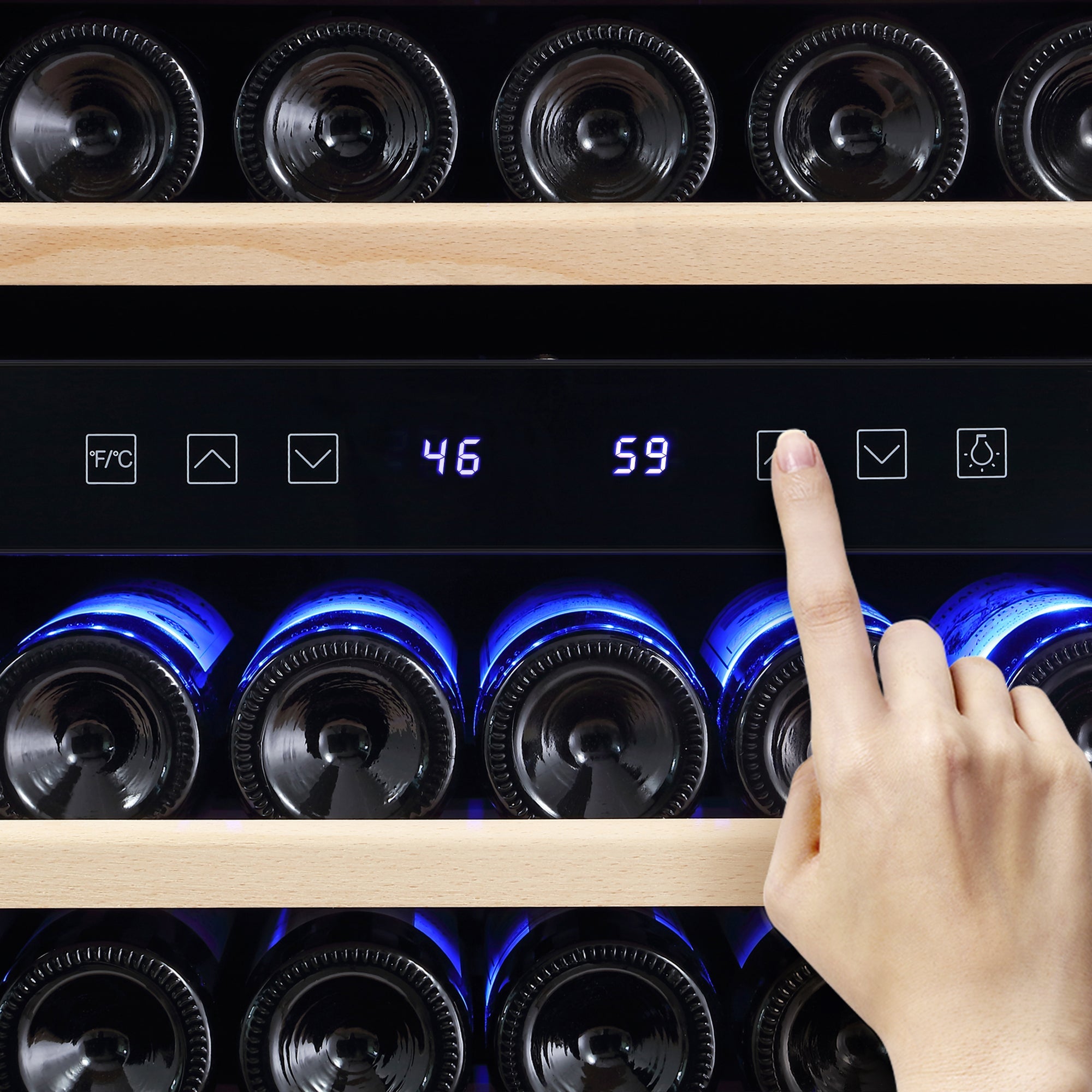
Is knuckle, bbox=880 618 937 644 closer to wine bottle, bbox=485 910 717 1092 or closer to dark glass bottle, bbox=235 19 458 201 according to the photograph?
wine bottle, bbox=485 910 717 1092

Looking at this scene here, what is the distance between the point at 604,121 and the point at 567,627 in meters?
0.34

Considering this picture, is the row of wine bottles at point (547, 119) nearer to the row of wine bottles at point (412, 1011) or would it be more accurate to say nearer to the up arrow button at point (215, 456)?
the up arrow button at point (215, 456)

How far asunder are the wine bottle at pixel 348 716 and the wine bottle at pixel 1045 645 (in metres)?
0.35

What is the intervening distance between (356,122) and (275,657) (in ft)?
1.19

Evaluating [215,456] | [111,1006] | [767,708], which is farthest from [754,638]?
[111,1006]

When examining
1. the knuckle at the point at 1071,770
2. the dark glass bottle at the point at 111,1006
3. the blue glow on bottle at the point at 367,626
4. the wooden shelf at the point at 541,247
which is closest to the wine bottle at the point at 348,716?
the blue glow on bottle at the point at 367,626

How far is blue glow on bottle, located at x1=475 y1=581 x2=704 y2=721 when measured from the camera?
2.00ft

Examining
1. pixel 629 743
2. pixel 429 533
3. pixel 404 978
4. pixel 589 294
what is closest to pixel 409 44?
pixel 589 294

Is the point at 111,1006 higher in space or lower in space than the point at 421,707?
lower

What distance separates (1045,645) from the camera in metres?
0.60

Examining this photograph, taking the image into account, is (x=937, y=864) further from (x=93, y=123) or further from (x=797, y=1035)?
(x=93, y=123)

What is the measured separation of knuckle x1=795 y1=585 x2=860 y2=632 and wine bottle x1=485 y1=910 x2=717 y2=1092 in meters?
0.26

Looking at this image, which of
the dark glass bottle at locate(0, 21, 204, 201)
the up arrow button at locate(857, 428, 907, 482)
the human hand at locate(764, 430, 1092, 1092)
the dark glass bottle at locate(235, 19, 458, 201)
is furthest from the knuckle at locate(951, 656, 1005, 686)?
the dark glass bottle at locate(0, 21, 204, 201)

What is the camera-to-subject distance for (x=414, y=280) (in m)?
0.52
